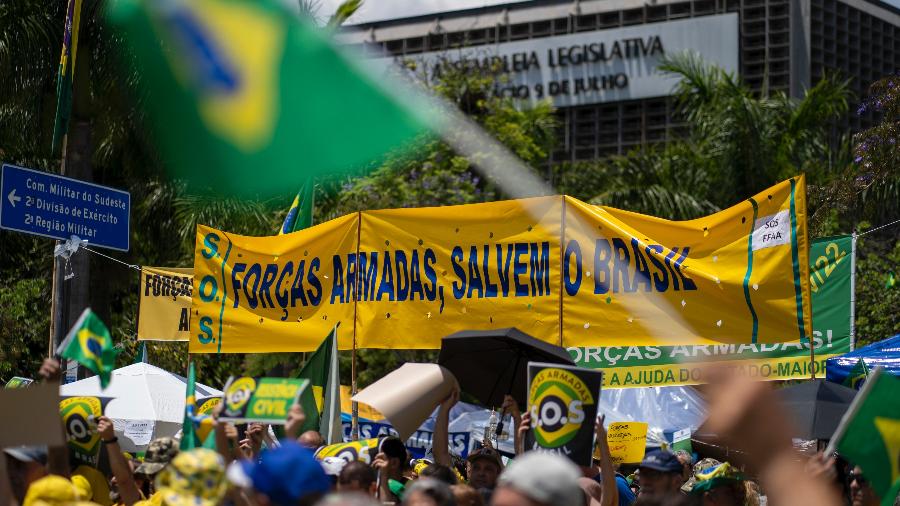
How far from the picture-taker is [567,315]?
10648 millimetres

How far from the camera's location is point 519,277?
10.9 metres

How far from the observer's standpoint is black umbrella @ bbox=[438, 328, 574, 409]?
8.93m

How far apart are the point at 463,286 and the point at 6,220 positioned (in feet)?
13.0

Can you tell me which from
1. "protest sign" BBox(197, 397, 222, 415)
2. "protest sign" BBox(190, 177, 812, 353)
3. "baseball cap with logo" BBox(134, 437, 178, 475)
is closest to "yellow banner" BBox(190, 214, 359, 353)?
"protest sign" BBox(190, 177, 812, 353)

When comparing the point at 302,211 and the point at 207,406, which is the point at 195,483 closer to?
the point at 207,406

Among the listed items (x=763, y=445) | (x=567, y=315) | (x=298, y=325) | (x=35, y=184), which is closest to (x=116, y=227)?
(x=35, y=184)

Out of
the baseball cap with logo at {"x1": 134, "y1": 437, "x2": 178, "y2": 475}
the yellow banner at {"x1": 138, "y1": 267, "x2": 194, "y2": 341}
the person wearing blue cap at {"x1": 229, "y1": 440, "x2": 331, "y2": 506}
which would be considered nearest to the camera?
the person wearing blue cap at {"x1": 229, "y1": 440, "x2": 331, "y2": 506}

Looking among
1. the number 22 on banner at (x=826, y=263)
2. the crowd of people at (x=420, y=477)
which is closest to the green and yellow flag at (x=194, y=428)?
the crowd of people at (x=420, y=477)

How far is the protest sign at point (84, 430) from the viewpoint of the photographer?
25.1 ft

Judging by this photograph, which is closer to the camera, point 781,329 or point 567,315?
point 781,329

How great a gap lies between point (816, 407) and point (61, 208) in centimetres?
555

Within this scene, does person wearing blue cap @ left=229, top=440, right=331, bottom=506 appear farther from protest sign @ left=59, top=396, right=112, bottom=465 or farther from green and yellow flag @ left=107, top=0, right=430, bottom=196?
green and yellow flag @ left=107, top=0, right=430, bottom=196

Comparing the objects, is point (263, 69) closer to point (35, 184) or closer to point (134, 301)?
point (35, 184)

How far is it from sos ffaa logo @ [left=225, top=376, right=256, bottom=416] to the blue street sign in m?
3.35
